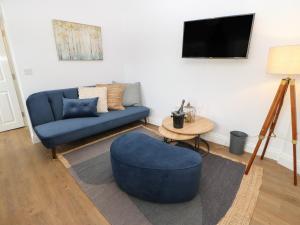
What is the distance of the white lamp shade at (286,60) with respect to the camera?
154cm

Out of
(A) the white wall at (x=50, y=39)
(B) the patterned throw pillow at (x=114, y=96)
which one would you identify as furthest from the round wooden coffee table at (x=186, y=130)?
(A) the white wall at (x=50, y=39)

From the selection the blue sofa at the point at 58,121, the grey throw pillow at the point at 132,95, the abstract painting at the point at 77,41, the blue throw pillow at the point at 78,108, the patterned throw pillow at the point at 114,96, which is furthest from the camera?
the grey throw pillow at the point at 132,95

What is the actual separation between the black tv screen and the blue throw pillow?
169cm

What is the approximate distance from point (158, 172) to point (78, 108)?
1.79m

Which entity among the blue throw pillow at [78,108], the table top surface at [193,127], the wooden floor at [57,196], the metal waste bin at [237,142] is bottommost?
the wooden floor at [57,196]

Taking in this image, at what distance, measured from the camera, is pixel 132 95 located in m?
3.40

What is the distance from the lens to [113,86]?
319cm

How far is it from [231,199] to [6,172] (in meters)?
2.58

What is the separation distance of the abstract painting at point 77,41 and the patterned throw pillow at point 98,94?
2.10 ft

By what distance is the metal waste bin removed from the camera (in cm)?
234

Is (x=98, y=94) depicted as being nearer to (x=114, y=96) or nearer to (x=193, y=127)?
(x=114, y=96)

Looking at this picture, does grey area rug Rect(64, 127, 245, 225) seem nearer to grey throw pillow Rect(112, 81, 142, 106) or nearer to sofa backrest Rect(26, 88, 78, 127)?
sofa backrest Rect(26, 88, 78, 127)

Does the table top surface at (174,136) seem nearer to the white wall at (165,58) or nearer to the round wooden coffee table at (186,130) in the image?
the round wooden coffee table at (186,130)

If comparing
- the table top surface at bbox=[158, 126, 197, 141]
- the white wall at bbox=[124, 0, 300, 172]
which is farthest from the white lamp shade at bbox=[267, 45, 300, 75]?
the table top surface at bbox=[158, 126, 197, 141]
